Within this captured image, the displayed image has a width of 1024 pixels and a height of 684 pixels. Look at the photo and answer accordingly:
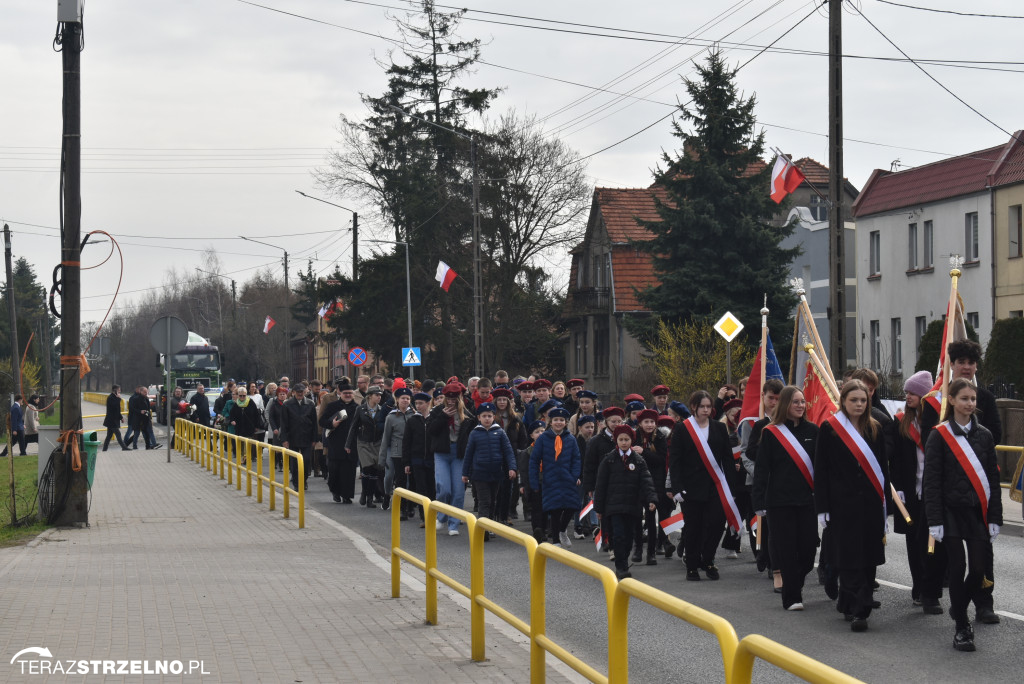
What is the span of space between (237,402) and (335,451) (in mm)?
7810

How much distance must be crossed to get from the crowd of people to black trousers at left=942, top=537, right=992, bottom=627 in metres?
0.01

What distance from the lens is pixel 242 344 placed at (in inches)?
3625

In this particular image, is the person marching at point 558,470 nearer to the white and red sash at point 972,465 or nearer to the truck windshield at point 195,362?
the white and red sash at point 972,465

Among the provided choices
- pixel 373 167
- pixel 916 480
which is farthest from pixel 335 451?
pixel 373 167

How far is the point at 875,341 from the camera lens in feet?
149

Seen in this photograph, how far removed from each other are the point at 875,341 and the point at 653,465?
114 feet

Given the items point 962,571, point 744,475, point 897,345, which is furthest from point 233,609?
point 897,345

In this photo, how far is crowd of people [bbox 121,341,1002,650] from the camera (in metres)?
8.11

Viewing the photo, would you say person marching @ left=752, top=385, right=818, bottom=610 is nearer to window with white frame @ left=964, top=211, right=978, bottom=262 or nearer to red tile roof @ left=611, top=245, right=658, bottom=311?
window with white frame @ left=964, top=211, right=978, bottom=262

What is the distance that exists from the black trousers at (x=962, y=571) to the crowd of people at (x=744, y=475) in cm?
1

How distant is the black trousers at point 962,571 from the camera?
7895 millimetres

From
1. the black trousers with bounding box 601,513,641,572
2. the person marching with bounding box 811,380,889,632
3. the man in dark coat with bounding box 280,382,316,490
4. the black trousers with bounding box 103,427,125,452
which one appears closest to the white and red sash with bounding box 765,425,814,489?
the person marching with bounding box 811,380,889,632

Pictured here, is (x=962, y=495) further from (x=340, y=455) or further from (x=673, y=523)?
(x=340, y=455)

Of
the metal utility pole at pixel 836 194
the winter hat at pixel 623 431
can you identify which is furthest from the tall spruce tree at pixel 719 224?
the winter hat at pixel 623 431
